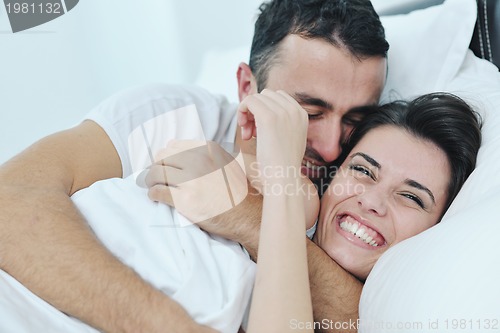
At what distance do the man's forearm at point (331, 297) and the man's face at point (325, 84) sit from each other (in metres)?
0.35

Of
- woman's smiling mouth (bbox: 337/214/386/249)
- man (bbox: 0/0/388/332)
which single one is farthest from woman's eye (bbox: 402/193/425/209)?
man (bbox: 0/0/388/332)

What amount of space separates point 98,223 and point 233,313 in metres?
0.34

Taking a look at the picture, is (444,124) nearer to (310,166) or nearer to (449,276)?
(310,166)

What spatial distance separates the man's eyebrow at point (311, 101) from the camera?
1.33 m

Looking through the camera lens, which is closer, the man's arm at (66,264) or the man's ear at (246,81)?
the man's arm at (66,264)

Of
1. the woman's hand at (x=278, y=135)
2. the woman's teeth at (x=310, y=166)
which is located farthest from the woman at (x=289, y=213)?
the woman's teeth at (x=310, y=166)

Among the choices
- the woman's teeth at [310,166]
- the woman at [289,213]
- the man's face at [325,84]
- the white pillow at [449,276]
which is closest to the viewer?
the white pillow at [449,276]

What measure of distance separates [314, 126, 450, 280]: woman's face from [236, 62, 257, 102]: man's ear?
1.45 ft

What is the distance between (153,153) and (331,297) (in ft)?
1.98

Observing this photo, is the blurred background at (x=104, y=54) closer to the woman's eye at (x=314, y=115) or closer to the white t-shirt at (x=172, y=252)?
the woman's eye at (x=314, y=115)

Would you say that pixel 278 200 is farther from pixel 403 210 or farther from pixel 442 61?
pixel 442 61

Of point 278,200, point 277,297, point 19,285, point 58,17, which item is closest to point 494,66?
point 278,200

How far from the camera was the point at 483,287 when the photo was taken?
2.52 feet

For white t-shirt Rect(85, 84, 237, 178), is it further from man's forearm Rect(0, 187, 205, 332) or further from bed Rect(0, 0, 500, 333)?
bed Rect(0, 0, 500, 333)
